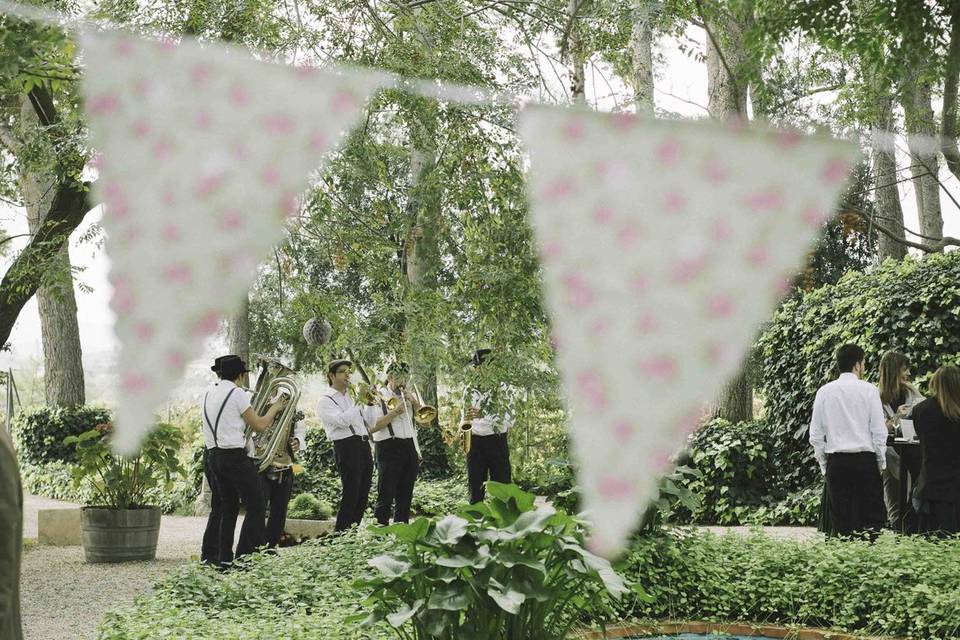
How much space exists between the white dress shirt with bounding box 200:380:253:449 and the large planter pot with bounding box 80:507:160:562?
2.22 m

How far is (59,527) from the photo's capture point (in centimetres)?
902

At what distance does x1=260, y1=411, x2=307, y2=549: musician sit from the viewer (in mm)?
6598

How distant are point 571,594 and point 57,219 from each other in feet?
15.7

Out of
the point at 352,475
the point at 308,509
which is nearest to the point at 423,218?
the point at 352,475

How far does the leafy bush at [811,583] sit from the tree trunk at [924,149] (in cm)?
166

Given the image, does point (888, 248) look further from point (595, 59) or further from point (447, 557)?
point (447, 557)

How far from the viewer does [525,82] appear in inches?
272

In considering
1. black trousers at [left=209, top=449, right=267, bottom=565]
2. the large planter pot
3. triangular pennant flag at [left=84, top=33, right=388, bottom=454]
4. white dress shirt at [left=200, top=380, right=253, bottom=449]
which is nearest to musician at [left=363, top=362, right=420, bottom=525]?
black trousers at [left=209, top=449, right=267, bottom=565]

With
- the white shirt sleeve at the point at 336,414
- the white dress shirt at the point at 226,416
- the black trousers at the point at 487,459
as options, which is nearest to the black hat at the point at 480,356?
the white shirt sleeve at the point at 336,414

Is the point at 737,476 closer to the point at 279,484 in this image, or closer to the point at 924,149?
the point at 279,484

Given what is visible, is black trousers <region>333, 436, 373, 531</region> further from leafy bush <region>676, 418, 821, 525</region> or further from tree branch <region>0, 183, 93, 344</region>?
leafy bush <region>676, 418, 821, 525</region>

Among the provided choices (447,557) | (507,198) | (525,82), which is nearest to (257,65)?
(447,557)

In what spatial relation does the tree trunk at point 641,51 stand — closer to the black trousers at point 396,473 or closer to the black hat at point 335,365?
the black hat at point 335,365

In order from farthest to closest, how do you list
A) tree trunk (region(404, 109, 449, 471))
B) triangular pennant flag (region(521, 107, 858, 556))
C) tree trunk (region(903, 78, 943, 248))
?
tree trunk (region(404, 109, 449, 471)) < tree trunk (region(903, 78, 943, 248)) < triangular pennant flag (region(521, 107, 858, 556))
